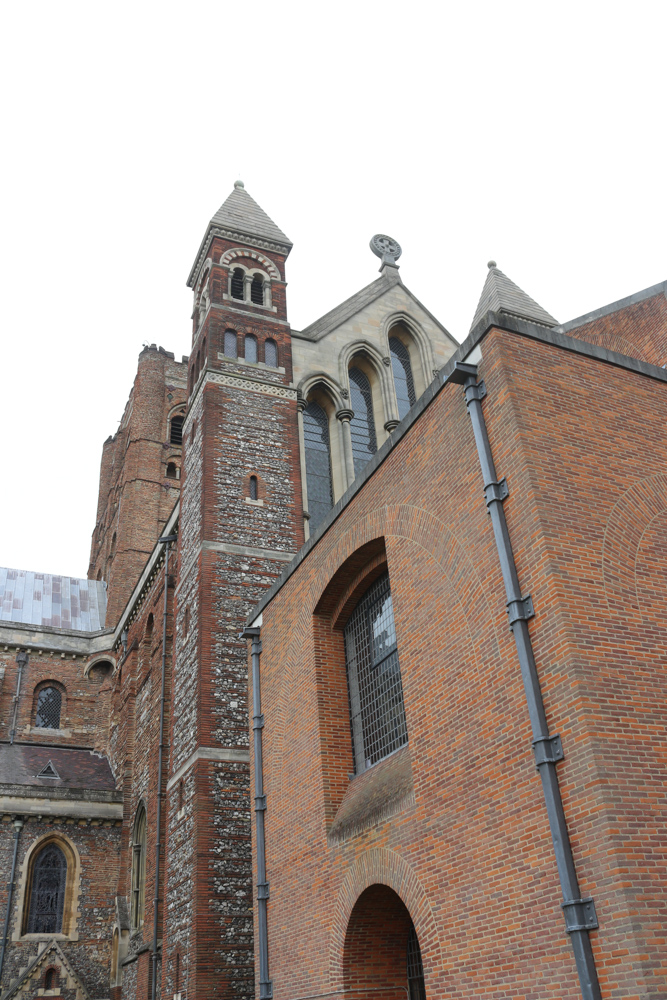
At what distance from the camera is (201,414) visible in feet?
74.5

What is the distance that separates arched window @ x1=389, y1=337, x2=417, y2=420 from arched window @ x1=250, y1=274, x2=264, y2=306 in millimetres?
4399

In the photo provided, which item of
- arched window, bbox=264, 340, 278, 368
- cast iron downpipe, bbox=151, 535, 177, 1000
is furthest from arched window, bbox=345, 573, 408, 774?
arched window, bbox=264, 340, 278, 368

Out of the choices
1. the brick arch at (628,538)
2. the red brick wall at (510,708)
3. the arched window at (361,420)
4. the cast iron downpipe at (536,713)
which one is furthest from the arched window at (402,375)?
the brick arch at (628,538)

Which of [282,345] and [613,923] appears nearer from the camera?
[613,923]

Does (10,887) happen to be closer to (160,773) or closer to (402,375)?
(160,773)

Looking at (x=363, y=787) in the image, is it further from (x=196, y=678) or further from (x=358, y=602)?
(x=196, y=678)

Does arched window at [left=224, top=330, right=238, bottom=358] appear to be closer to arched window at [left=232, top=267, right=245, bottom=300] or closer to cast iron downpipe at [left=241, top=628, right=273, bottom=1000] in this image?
arched window at [left=232, top=267, right=245, bottom=300]

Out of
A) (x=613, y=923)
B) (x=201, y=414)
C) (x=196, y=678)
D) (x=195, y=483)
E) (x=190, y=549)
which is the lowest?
(x=613, y=923)

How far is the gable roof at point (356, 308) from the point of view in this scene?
83.6 feet

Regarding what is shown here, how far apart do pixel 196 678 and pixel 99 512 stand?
35849 mm

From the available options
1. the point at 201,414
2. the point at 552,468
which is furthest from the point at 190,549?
the point at 552,468

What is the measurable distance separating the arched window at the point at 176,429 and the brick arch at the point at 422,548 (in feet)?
110

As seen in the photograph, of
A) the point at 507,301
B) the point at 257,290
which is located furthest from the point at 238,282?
the point at 507,301

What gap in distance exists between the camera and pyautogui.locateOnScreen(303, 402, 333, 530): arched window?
2294 cm
